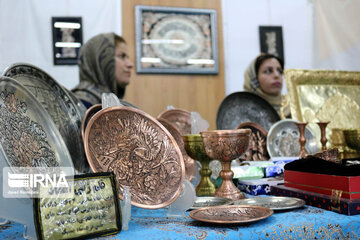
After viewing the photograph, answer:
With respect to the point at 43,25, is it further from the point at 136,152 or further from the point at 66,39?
the point at 136,152

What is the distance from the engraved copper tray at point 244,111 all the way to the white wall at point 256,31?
151 centimetres

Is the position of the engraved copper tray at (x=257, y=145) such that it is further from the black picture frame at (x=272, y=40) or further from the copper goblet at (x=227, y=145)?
the black picture frame at (x=272, y=40)

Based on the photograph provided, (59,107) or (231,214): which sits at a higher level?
(59,107)

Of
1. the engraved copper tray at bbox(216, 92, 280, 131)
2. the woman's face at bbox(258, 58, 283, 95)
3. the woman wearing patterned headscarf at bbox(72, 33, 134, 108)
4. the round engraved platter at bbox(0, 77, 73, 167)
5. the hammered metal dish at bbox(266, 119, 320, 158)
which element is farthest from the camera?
the woman's face at bbox(258, 58, 283, 95)

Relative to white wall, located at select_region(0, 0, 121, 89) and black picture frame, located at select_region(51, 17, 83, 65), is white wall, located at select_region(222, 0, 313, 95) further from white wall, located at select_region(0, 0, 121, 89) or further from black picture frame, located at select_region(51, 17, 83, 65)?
black picture frame, located at select_region(51, 17, 83, 65)

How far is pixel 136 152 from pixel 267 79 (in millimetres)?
1555

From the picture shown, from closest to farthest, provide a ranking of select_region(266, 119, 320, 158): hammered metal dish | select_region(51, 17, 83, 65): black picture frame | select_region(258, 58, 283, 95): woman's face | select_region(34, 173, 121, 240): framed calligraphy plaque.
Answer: select_region(34, 173, 121, 240): framed calligraphy plaque
select_region(266, 119, 320, 158): hammered metal dish
select_region(258, 58, 283, 95): woman's face
select_region(51, 17, 83, 65): black picture frame

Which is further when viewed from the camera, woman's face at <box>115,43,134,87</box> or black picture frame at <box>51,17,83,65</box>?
black picture frame at <box>51,17,83,65</box>

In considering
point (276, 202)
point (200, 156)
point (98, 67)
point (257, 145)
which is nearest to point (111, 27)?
point (98, 67)

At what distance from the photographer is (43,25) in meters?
2.78

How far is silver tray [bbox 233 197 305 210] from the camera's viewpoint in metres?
0.75

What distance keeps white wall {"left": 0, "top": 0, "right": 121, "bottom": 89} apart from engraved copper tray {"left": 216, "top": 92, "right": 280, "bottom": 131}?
163 cm

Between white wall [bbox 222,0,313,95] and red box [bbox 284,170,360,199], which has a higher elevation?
white wall [bbox 222,0,313,95]

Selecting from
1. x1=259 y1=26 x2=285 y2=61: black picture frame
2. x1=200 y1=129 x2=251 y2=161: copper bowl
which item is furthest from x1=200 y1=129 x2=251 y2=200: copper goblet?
x1=259 y1=26 x2=285 y2=61: black picture frame
